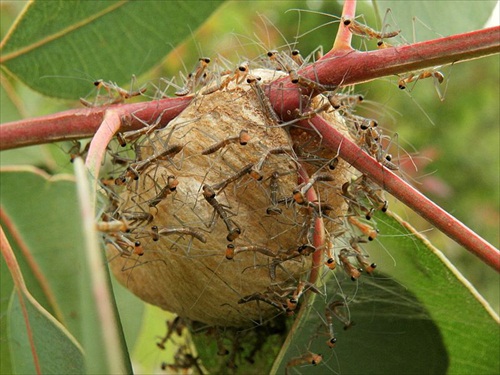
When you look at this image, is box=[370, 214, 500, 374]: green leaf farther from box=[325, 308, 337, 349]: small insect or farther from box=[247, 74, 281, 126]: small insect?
box=[247, 74, 281, 126]: small insect

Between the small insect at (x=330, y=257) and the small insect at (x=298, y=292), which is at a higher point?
the small insect at (x=330, y=257)

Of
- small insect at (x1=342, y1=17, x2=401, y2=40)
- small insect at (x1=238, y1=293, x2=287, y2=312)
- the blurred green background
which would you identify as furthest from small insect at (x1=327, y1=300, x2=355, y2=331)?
the blurred green background

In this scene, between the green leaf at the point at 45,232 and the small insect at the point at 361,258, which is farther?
the green leaf at the point at 45,232

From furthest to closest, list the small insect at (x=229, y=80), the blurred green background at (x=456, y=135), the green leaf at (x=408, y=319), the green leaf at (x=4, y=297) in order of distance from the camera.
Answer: the blurred green background at (x=456, y=135) → the green leaf at (x=4, y=297) → the green leaf at (x=408, y=319) → the small insect at (x=229, y=80)

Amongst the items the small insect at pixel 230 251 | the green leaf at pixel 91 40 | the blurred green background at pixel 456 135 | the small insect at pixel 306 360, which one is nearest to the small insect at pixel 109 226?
the small insect at pixel 230 251

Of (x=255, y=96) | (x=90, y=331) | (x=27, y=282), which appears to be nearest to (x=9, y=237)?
(x=27, y=282)

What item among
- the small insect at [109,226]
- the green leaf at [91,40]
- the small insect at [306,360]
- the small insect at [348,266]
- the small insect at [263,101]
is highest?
the green leaf at [91,40]

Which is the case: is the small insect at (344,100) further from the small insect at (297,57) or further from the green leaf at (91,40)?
the green leaf at (91,40)
